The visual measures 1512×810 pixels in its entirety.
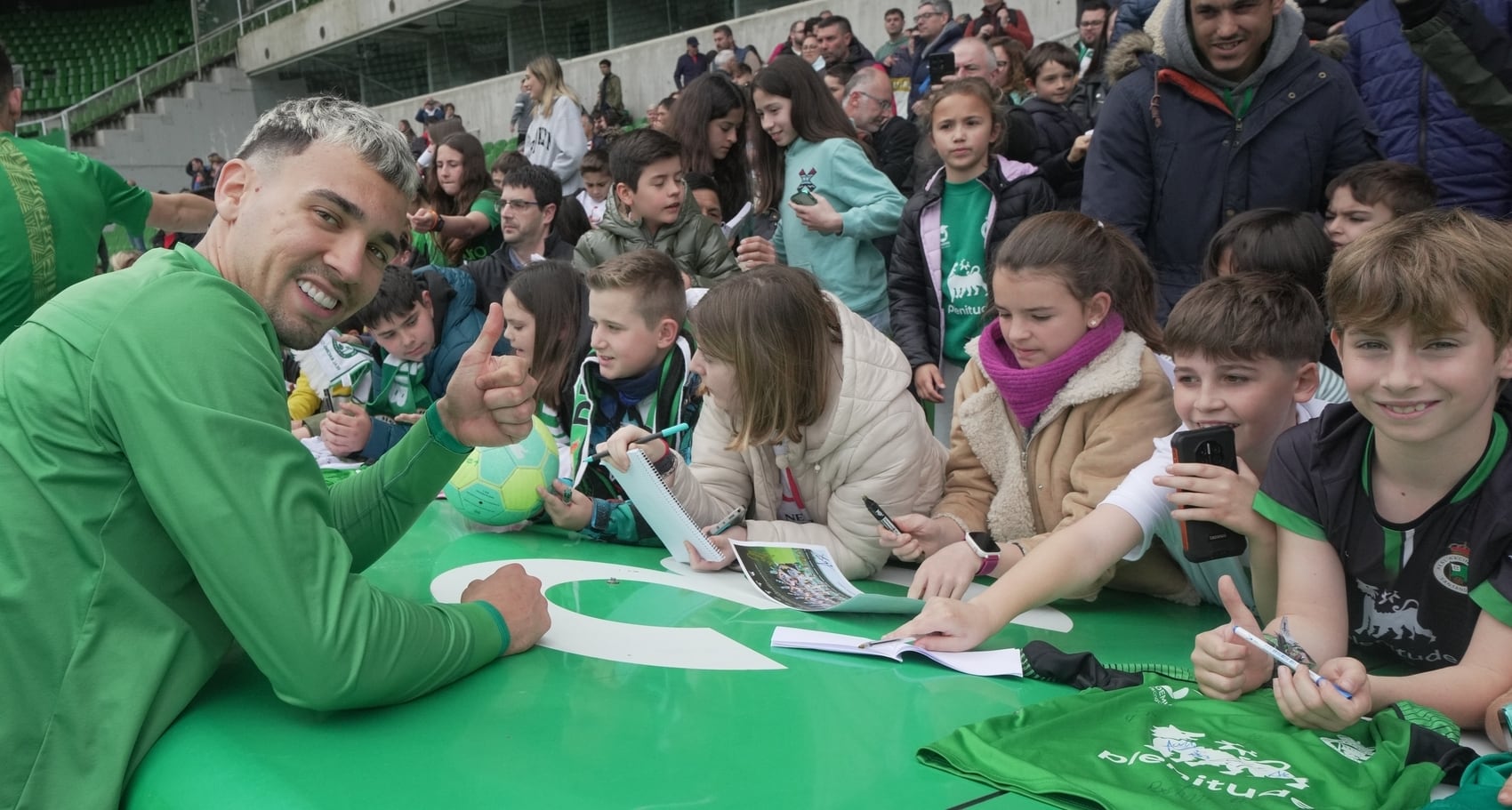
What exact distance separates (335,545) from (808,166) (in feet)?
11.0

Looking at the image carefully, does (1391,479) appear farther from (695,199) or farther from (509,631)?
(695,199)

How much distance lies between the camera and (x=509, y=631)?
6.77ft

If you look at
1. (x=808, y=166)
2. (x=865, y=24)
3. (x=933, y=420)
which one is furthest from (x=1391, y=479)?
(x=865, y=24)

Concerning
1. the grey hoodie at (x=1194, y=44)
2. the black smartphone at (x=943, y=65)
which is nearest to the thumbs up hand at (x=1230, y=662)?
the grey hoodie at (x=1194, y=44)

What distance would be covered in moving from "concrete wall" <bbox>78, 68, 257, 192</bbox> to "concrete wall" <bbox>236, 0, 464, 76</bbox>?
0.91 metres

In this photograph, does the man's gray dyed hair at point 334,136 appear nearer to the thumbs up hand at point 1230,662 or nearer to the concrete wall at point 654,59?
the thumbs up hand at point 1230,662

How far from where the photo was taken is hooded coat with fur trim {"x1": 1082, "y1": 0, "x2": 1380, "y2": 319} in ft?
11.0

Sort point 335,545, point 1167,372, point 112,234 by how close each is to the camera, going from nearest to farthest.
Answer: point 335,545, point 1167,372, point 112,234

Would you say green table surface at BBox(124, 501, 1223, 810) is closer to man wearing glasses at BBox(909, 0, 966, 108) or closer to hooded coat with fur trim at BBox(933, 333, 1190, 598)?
hooded coat with fur trim at BBox(933, 333, 1190, 598)

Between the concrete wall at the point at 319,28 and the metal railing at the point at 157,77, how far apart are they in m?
0.45

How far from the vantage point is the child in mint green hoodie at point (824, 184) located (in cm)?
456

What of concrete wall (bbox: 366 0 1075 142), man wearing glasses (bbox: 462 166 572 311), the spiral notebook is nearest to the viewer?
the spiral notebook

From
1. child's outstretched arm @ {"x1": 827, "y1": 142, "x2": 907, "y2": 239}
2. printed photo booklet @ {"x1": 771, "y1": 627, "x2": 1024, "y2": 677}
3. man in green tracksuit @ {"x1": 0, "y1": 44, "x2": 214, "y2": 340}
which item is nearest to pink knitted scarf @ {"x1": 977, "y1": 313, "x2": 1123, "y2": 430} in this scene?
printed photo booklet @ {"x1": 771, "y1": 627, "x2": 1024, "y2": 677}

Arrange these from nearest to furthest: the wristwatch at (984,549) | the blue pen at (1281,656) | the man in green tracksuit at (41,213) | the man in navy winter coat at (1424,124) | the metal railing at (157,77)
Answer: the blue pen at (1281,656), the wristwatch at (984,549), the man in green tracksuit at (41,213), the man in navy winter coat at (1424,124), the metal railing at (157,77)
